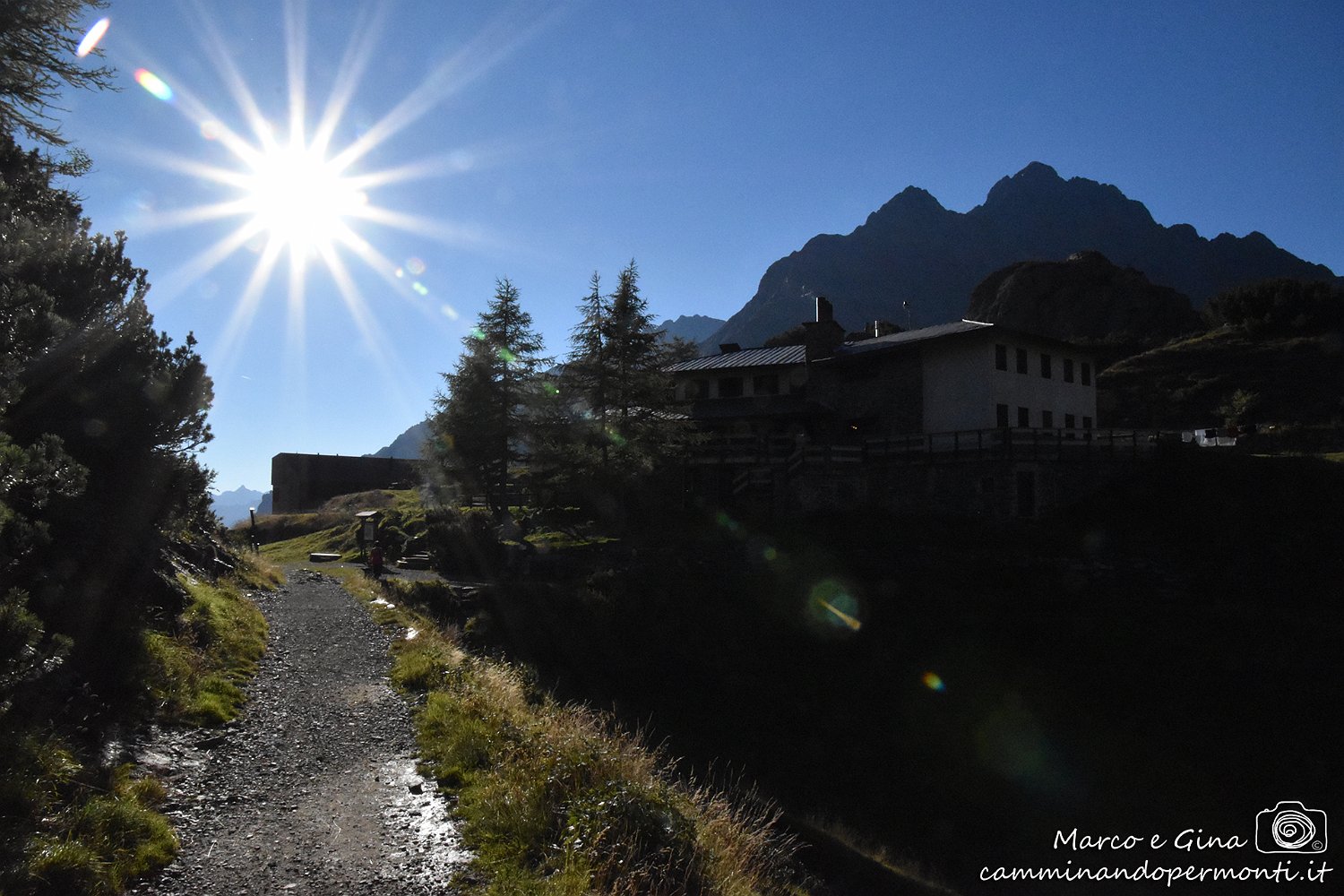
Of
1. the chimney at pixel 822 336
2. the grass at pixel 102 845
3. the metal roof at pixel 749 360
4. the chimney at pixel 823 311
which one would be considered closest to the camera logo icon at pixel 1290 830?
the grass at pixel 102 845

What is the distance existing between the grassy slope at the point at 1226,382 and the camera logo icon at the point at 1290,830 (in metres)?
46.9

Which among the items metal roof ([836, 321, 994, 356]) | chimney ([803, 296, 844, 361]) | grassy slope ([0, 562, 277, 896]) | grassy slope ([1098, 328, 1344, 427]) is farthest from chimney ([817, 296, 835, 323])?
grassy slope ([0, 562, 277, 896])

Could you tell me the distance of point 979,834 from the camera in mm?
19203

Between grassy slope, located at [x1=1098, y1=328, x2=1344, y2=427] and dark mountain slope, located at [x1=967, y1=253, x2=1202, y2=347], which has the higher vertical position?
dark mountain slope, located at [x1=967, y1=253, x2=1202, y2=347]

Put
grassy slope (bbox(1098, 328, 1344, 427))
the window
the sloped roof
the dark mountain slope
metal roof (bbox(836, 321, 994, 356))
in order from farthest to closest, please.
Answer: the dark mountain slope, grassy slope (bbox(1098, 328, 1344, 427)), the window, the sloped roof, metal roof (bbox(836, 321, 994, 356))

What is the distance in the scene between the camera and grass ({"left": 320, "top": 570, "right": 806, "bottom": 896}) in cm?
704

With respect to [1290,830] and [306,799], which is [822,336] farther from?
[306,799]

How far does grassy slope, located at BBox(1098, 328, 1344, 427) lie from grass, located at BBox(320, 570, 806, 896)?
6353cm

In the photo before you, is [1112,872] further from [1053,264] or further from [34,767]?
[1053,264]

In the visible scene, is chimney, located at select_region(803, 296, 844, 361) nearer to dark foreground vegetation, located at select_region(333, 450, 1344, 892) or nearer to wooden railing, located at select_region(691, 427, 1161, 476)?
wooden railing, located at select_region(691, 427, 1161, 476)

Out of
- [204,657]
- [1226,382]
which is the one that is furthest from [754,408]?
Result: [1226,382]

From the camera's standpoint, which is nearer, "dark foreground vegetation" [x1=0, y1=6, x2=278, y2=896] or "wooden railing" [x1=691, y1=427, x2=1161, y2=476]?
"dark foreground vegetation" [x1=0, y1=6, x2=278, y2=896]

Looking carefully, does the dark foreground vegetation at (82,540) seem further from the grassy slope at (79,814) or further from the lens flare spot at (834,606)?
the lens flare spot at (834,606)

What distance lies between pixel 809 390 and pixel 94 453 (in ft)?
118
